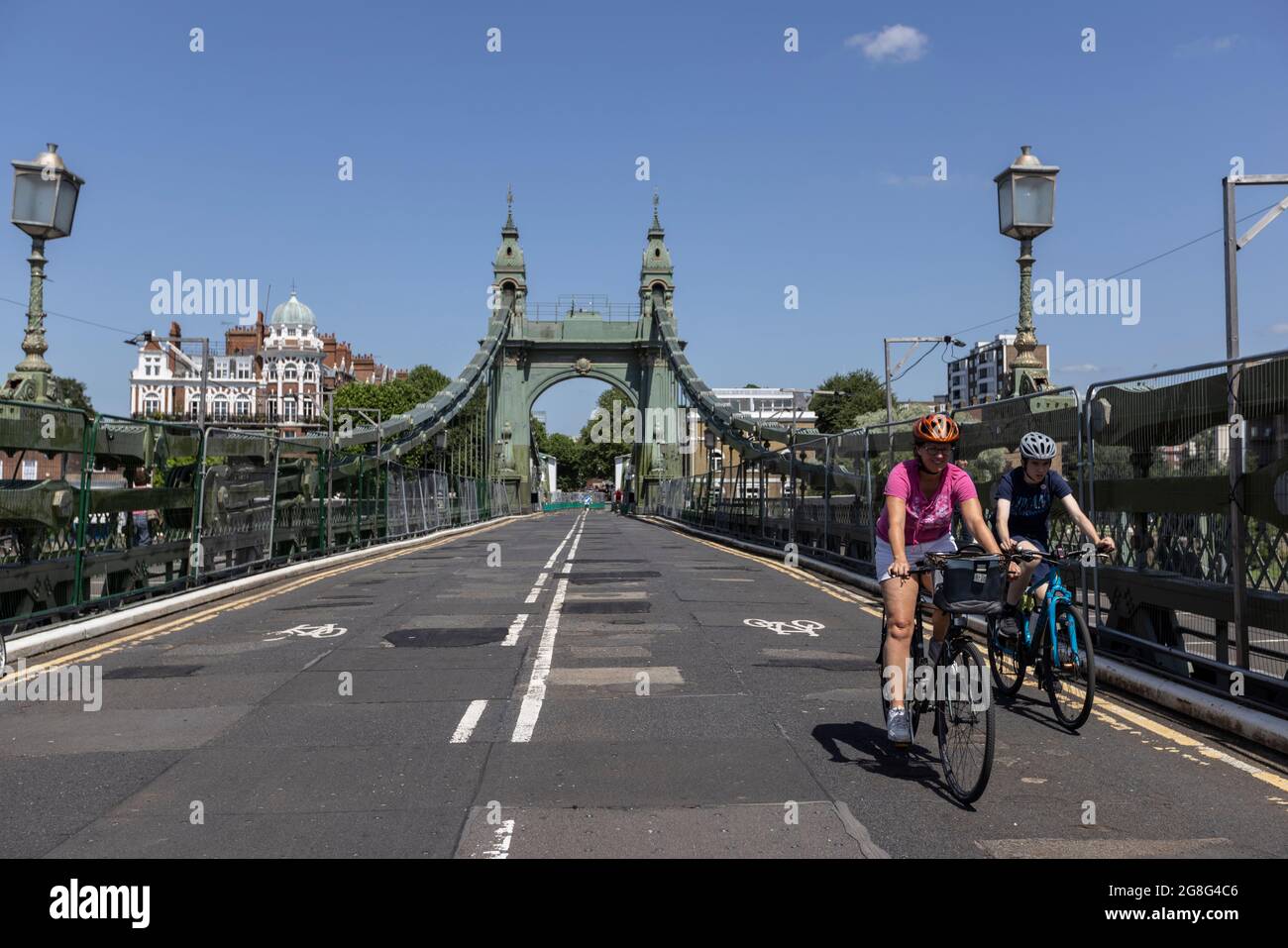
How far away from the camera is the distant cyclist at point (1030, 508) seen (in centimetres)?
743

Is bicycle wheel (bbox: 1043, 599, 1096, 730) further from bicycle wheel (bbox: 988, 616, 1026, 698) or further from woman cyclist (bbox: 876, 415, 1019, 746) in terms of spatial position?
woman cyclist (bbox: 876, 415, 1019, 746)

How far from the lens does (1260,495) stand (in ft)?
23.3

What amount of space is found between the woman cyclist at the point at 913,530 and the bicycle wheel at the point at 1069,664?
3.89ft

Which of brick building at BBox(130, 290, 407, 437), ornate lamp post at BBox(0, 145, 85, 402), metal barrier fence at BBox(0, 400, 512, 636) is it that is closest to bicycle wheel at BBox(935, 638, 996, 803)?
metal barrier fence at BBox(0, 400, 512, 636)

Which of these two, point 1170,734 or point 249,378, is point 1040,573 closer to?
point 1170,734

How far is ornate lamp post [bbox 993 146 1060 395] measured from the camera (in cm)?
1265

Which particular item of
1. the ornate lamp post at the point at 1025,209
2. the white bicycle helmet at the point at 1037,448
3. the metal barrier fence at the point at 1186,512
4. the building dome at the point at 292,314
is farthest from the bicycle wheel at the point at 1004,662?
the building dome at the point at 292,314

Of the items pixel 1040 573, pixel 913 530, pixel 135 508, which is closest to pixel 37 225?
pixel 135 508

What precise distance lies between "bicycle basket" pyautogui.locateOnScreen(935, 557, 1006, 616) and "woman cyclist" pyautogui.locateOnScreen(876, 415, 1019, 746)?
0.25 metres

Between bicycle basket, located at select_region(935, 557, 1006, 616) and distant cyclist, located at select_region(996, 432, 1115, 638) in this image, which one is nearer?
bicycle basket, located at select_region(935, 557, 1006, 616)

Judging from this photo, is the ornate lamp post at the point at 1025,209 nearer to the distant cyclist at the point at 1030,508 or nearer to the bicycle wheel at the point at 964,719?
the distant cyclist at the point at 1030,508

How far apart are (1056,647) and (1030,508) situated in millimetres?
1048
